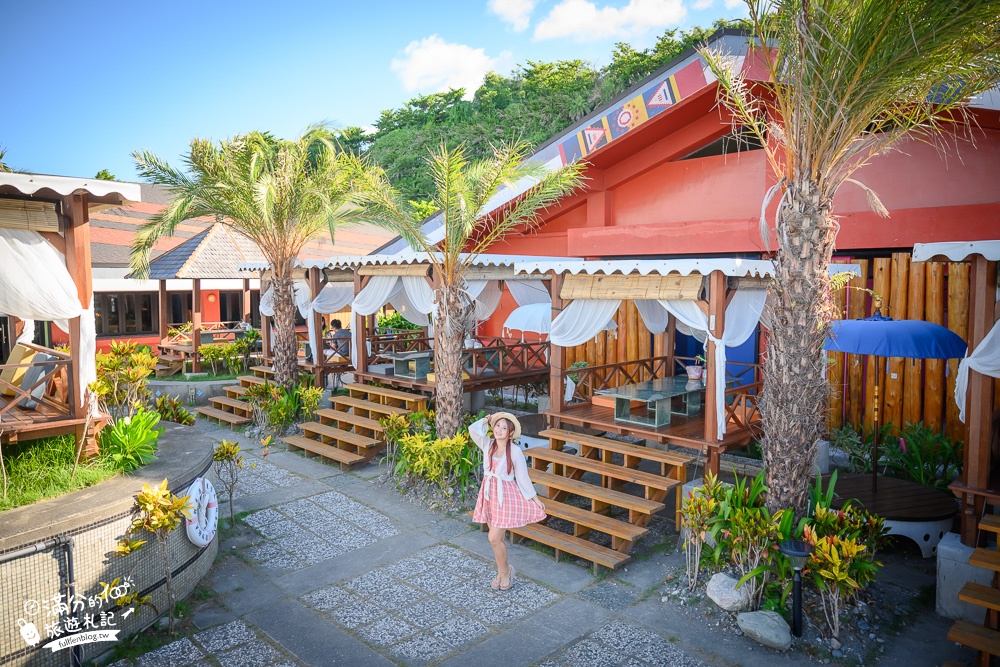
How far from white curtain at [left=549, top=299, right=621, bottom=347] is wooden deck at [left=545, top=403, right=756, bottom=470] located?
101cm

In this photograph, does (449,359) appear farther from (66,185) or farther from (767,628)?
(767,628)

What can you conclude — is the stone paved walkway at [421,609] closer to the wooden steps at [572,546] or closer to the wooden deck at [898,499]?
the wooden steps at [572,546]

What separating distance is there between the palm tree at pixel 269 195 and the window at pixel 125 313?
7691 millimetres

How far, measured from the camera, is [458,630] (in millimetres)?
5309

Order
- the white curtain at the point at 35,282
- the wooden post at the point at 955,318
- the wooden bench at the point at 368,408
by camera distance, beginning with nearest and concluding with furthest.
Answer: the white curtain at the point at 35,282
the wooden post at the point at 955,318
the wooden bench at the point at 368,408

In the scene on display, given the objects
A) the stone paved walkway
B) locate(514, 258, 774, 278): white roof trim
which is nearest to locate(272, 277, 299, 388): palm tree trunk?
the stone paved walkway

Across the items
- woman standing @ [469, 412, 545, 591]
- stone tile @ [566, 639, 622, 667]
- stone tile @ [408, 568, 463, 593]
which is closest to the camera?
stone tile @ [566, 639, 622, 667]

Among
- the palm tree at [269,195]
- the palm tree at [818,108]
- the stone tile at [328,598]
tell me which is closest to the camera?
the palm tree at [818,108]

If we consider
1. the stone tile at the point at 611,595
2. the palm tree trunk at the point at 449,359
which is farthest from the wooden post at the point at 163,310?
the stone tile at the point at 611,595

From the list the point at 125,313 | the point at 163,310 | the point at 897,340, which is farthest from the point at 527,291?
the point at 125,313

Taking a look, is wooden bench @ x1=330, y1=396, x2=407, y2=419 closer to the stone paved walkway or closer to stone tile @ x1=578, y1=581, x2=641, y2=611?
the stone paved walkway

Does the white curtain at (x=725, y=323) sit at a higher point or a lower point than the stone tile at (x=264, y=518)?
higher

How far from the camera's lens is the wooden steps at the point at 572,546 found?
20.7 feet

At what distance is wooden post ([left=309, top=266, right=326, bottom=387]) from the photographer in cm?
1280
